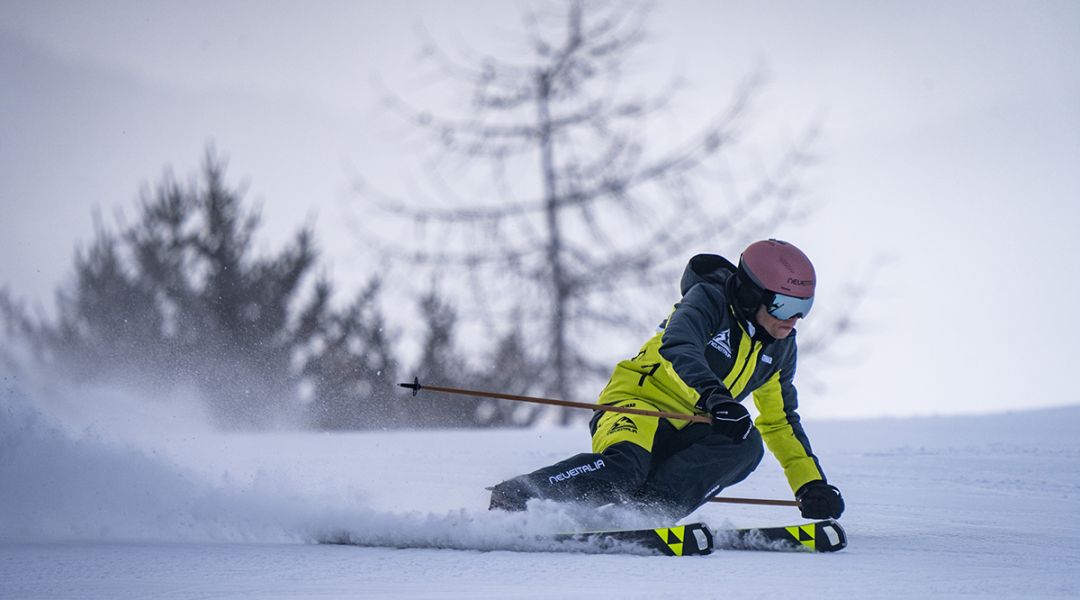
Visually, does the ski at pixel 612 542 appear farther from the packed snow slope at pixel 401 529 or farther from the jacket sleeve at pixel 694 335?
the jacket sleeve at pixel 694 335

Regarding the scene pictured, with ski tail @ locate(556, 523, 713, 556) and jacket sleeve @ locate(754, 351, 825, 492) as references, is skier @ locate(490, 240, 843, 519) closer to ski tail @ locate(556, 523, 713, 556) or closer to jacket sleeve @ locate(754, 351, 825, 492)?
jacket sleeve @ locate(754, 351, 825, 492)

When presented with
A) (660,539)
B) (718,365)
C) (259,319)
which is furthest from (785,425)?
(259,319)

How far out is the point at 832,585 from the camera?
2.97 m

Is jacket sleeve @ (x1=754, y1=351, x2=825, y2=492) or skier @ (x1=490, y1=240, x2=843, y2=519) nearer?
skier @ (x1=490, y1=240, x2=843, y2=519)

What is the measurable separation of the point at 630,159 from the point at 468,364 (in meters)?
5.05

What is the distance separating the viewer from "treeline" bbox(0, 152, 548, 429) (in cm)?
1961

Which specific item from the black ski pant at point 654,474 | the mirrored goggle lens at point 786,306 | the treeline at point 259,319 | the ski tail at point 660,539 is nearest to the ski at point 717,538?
the ski tail at point 660,539

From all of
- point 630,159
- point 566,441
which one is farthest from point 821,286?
point 566,441

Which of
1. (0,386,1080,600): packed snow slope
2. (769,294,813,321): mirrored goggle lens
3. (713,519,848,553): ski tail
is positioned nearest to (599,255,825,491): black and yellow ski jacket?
(769,294,813,321): mirrored goggle lens

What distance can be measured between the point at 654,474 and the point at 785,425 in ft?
2.44

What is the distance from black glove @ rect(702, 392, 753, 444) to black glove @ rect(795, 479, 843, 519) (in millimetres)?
688

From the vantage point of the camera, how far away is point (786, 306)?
413 centimetres

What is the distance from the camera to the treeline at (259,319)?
1961cm

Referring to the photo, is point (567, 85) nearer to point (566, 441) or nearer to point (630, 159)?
point (630, 159)
